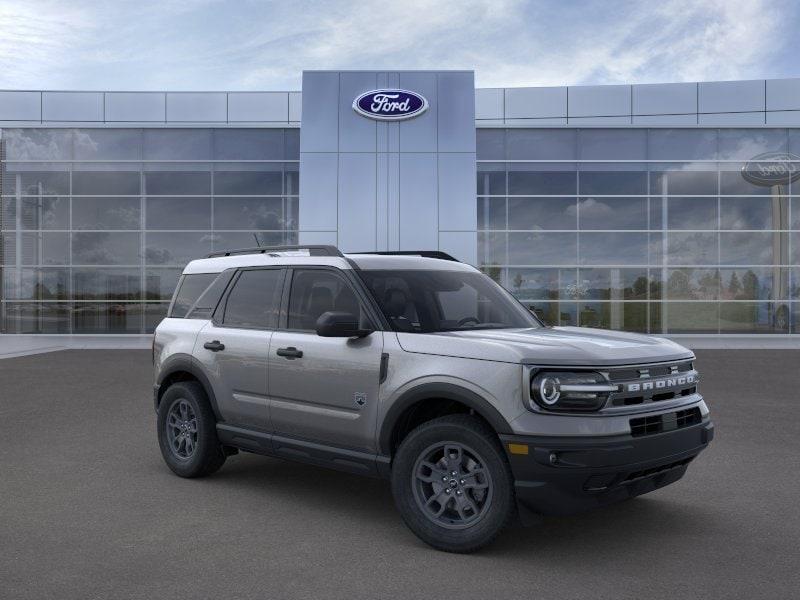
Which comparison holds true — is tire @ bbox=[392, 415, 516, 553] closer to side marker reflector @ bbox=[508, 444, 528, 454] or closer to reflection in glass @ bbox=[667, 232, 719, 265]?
side marker reflector @ bbox=[508, 444, 528, 454]

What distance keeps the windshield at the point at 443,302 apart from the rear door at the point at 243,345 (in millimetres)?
1040

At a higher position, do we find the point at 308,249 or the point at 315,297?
the point at 308,249

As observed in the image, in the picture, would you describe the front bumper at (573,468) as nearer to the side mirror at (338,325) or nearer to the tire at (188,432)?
the side mirror at (338,325)

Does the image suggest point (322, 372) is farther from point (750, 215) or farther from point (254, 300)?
point (750, 215)

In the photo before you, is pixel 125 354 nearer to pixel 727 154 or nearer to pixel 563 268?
pixel 563 268

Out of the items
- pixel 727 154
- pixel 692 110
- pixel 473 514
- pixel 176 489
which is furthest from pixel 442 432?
pixel 692 110

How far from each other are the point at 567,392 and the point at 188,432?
12.1ft

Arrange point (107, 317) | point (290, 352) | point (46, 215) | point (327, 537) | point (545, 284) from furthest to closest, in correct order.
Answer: point (46, 215), point (107, 317), point (545, 284), point (290, 352), point (327, 537)

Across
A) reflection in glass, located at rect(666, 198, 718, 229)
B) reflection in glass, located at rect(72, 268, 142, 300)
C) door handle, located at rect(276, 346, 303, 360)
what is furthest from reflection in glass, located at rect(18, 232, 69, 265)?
door handle, located at rect(276, 346, 303, 360)

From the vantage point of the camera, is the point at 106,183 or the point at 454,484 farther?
the point at 106,183

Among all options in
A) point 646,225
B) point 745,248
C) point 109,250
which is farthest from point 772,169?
point 109,250

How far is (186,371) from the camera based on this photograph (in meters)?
7.00

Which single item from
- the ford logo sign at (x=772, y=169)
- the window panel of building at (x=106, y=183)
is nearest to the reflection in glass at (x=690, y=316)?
the ford logo sign at (x=772, y=169)

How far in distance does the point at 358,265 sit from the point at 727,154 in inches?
1075
